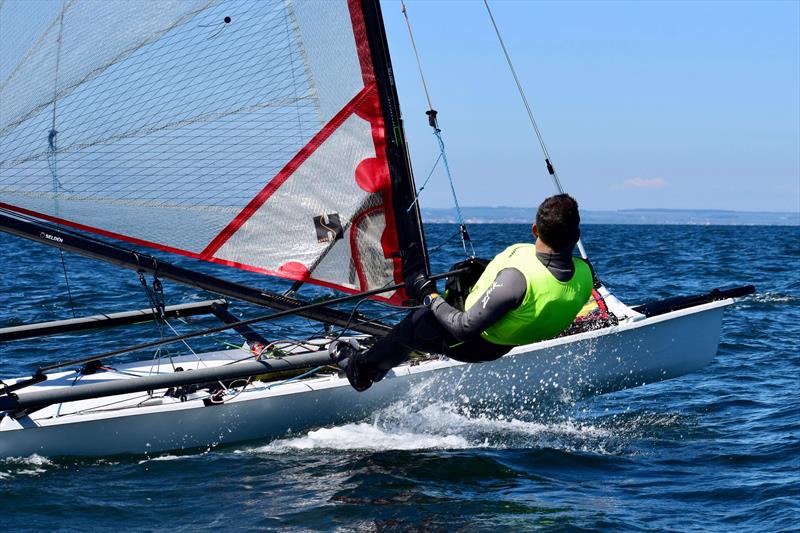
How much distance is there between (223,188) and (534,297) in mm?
2209

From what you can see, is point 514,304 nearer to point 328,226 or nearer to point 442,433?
point 442,433

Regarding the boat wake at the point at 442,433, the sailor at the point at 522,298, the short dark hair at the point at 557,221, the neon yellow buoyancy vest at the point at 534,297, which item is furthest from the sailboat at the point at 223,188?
the short dark hair at the point at 557,221

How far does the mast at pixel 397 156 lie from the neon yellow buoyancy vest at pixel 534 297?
4.11 feet

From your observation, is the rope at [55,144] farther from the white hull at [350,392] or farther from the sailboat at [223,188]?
the white hull at [350,392]

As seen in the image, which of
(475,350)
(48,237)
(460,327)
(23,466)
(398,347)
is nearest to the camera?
(460,327)

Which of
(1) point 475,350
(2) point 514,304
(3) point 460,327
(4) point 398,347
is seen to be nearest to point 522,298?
(2) point 514,304

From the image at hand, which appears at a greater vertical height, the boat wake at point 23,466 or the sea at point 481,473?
the boat wake at point 23,466

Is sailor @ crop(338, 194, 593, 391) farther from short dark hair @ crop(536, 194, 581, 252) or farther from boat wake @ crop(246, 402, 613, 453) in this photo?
boat wake @ crop(246, 402, 613, 453)

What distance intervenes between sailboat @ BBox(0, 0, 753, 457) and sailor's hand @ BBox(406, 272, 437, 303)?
8 cm

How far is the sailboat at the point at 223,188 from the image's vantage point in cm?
536

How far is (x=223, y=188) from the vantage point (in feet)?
18.6

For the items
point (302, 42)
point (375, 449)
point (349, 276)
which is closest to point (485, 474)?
point (375, 449)

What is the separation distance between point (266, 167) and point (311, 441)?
63.8 inches

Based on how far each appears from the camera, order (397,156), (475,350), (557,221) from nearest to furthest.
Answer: (557,221) < (475,350) < (397,156)
